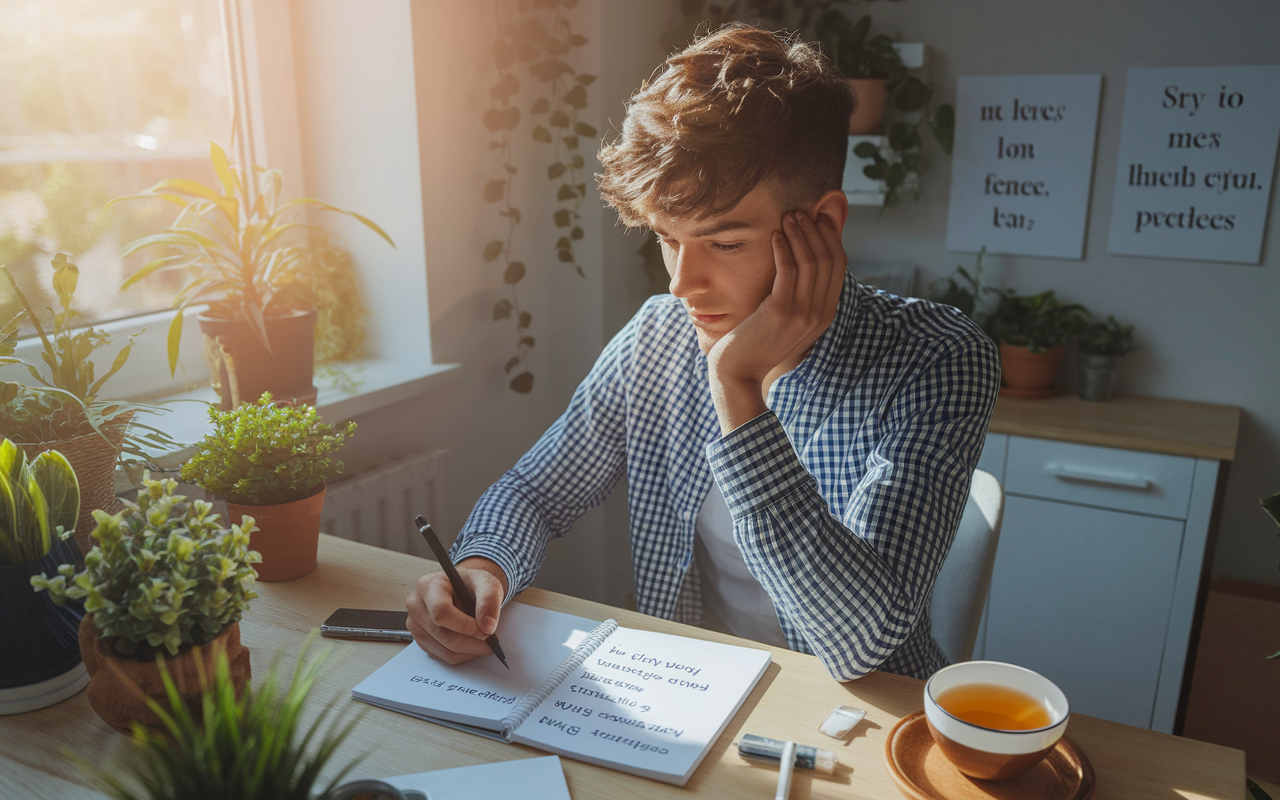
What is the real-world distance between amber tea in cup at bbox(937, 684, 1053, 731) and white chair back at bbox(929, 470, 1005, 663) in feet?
1.40

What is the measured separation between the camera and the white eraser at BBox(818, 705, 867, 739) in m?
0.77

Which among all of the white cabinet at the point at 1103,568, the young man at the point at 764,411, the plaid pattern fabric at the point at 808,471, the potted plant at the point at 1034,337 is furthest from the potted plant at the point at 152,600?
the potted plant at the point at 1034,337

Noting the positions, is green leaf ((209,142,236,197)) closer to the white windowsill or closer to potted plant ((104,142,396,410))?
potted plant ((104,142,396,410))

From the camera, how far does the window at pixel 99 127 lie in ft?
4.41

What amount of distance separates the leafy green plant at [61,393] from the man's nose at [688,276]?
25.0 inches

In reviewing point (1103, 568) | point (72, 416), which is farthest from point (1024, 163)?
point (72, 416)

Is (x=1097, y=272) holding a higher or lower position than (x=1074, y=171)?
lower

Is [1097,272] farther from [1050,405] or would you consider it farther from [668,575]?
[668,575]

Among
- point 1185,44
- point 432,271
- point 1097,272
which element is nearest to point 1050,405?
point 1097,272

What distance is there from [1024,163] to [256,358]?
190 cm

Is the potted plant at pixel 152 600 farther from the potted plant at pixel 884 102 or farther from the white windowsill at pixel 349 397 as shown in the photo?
the potted plant at pixel 884 102

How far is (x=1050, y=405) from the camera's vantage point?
2.15m

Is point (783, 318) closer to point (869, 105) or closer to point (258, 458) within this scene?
point (258, 458)

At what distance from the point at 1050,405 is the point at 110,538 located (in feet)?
6.70
